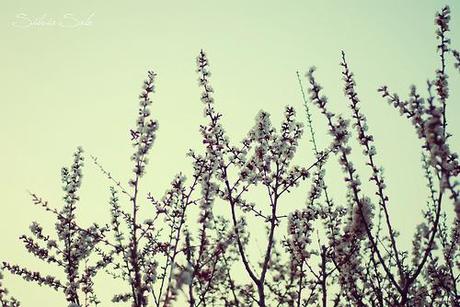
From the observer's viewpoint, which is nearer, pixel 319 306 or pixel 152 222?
pixel 152 222

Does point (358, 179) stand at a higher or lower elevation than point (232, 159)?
lower

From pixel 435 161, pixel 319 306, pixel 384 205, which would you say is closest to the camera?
pixel 435 161

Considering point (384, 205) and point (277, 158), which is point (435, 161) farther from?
point (277, 158)

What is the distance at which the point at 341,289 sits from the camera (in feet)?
23.3

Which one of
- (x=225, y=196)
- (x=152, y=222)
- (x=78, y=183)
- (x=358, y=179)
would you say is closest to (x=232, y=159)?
(x=225, y=196)

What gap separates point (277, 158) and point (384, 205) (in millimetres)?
2508

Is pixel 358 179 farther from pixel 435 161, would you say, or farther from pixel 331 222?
pixel 435 161

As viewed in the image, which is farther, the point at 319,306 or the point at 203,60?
the point at 319,306

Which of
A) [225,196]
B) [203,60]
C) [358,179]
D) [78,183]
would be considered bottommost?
[358,179]

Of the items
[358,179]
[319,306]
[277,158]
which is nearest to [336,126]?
[358,179]

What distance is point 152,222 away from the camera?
643cm

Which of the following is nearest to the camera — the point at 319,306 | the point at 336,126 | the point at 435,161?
the point at 435,161

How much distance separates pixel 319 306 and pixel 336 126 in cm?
403

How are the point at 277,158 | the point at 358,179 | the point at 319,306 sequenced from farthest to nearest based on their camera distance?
the point at 319,306
the point at 277,158
the point at 358,179
